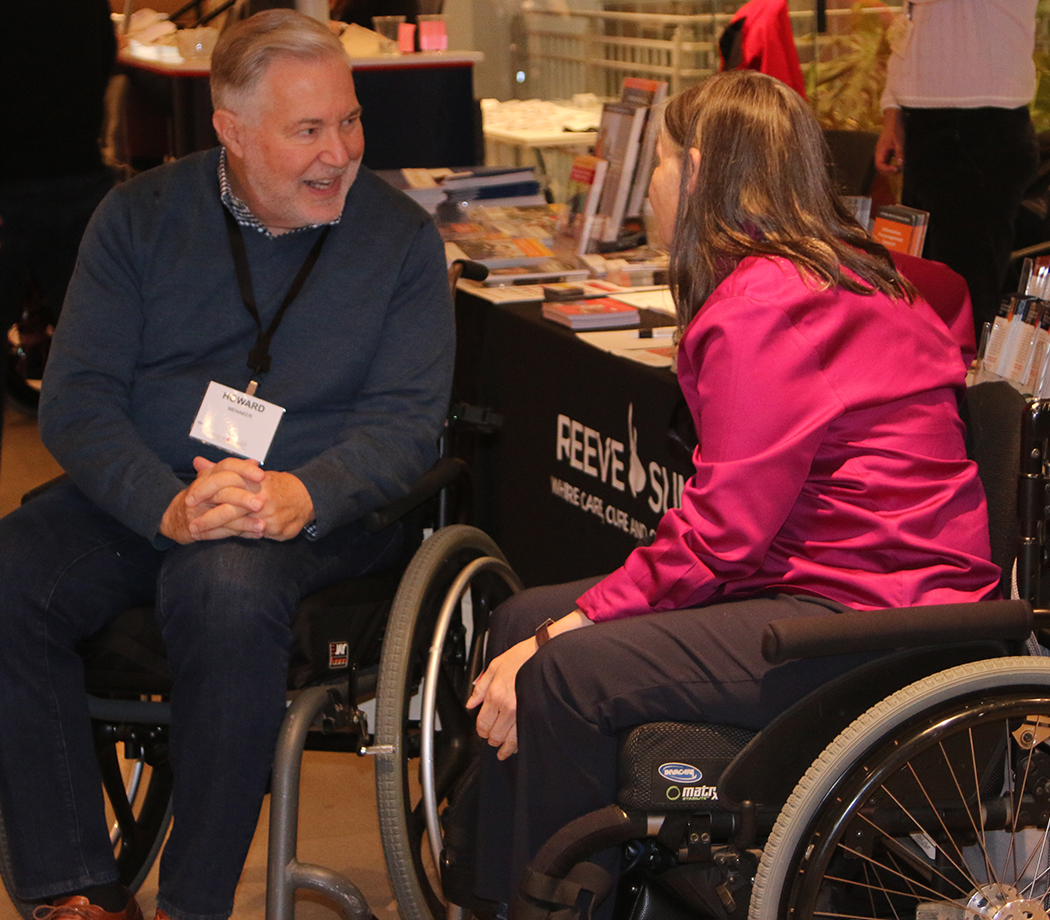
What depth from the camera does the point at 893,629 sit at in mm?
1309

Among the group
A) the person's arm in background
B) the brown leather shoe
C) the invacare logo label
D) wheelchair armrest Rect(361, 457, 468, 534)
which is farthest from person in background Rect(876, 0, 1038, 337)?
the brown leather shoe

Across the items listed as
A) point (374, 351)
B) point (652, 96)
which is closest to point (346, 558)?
point (374, 351)

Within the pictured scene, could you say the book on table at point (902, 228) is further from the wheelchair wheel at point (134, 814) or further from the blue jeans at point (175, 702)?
the wheelchair wheel at point (134, 814)

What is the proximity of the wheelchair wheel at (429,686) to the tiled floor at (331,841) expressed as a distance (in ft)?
0.54

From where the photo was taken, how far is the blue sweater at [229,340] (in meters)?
1.92

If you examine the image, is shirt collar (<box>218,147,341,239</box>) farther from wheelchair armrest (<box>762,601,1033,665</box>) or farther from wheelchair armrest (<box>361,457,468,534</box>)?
wheelchair armrest (<box>762,601,1033,665</box>)

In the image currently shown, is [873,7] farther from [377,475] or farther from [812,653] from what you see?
[812,653]

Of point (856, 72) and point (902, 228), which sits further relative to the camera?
point (856, 72)

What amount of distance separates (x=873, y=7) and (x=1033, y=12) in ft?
6.89

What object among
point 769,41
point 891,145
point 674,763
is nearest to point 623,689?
point 674,763

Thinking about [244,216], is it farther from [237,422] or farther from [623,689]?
[623,689]

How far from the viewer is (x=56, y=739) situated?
172 cm

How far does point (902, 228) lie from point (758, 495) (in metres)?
0.94

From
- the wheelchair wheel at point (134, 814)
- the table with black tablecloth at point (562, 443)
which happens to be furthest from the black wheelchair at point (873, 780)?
the wheelchair wheel at point (134, 814)
